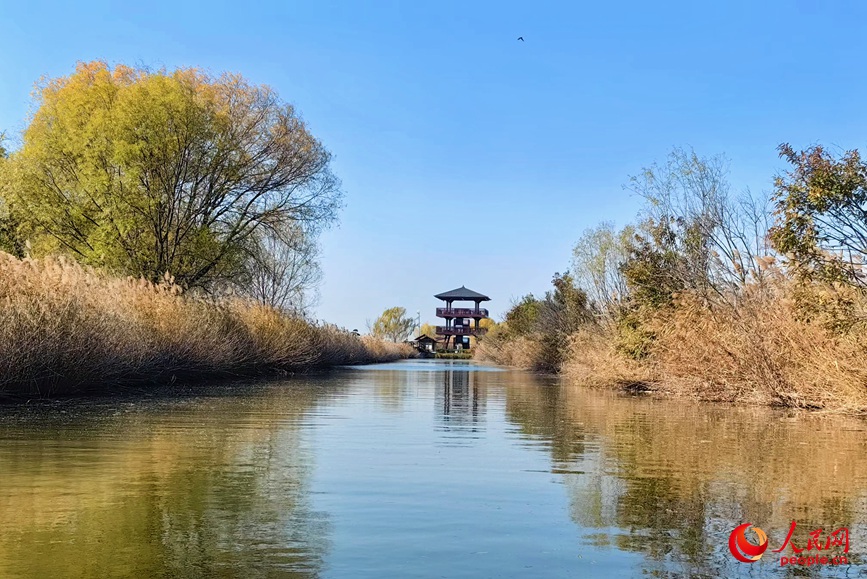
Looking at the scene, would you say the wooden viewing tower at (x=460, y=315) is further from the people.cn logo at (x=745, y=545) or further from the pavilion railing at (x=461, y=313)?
the people.cn logo at (x=745, y=545)

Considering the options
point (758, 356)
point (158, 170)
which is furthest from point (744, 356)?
point (158, 170)

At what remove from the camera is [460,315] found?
8312 centimetres

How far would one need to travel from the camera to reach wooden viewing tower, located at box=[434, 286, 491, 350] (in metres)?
81.9

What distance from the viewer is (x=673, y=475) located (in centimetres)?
611

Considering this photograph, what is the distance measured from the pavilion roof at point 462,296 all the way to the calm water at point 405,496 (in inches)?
2791

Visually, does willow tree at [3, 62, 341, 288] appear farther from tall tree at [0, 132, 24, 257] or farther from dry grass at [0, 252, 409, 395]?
dry grass at [0, 252, 409, 395]

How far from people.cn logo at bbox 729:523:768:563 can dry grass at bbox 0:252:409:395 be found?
1007 centimetres

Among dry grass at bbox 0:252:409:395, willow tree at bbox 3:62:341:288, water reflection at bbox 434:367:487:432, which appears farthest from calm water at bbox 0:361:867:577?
willow tree at bbox 3:62:341:288

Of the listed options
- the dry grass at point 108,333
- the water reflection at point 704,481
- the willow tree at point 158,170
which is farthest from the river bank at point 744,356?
the willow tree at point 158,170

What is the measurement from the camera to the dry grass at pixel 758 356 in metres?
11.7

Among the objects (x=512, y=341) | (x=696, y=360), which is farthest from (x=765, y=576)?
(x=512, y=341)

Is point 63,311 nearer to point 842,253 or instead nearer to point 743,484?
point 743,484

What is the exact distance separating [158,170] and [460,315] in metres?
58.9

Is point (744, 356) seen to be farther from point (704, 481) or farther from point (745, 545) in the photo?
point (745, 545)
